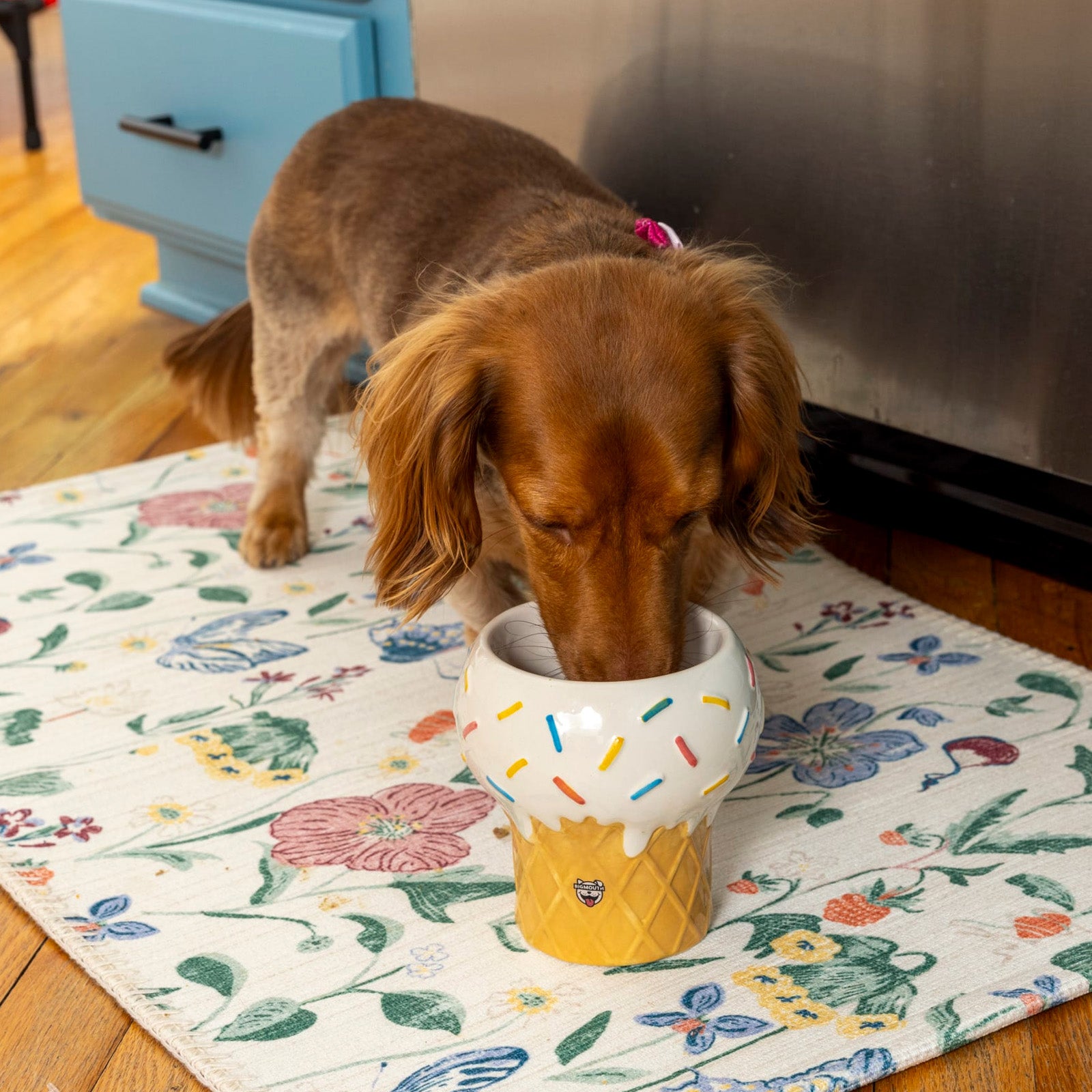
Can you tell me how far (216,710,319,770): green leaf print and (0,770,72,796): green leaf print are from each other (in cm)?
22

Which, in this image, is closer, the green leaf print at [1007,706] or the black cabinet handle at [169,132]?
the green leaf print at [1007,706]

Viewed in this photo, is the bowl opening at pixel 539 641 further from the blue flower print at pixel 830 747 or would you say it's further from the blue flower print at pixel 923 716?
the blue flower print at pixel 923 716

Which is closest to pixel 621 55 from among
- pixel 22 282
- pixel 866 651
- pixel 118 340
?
pixel 866 651

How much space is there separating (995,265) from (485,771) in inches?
45.2

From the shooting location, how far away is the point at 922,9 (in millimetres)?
1934

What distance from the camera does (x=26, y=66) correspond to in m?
5.92

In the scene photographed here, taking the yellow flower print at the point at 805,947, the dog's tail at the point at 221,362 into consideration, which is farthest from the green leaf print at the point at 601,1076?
the dog's tail at the point at 221,362

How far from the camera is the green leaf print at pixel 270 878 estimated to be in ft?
5.01

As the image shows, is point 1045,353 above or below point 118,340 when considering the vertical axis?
above

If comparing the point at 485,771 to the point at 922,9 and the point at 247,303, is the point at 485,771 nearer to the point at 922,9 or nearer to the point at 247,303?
the point at 922,9

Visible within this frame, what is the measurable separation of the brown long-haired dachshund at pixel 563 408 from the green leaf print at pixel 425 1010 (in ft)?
1.14

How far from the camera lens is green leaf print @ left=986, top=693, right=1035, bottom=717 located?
1.86m

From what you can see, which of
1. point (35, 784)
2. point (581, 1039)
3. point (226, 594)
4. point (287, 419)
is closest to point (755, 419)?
point (581, 1039)

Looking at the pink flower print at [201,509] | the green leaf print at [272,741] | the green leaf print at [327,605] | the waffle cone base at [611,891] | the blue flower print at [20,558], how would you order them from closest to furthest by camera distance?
1. the waffle cone base at [611,891]
2. the green leaf print at [272,741]
3. the green leaf print at [327,605]
4. the blue flower print at [20,558]
5. the pink flower print at [201,509]
